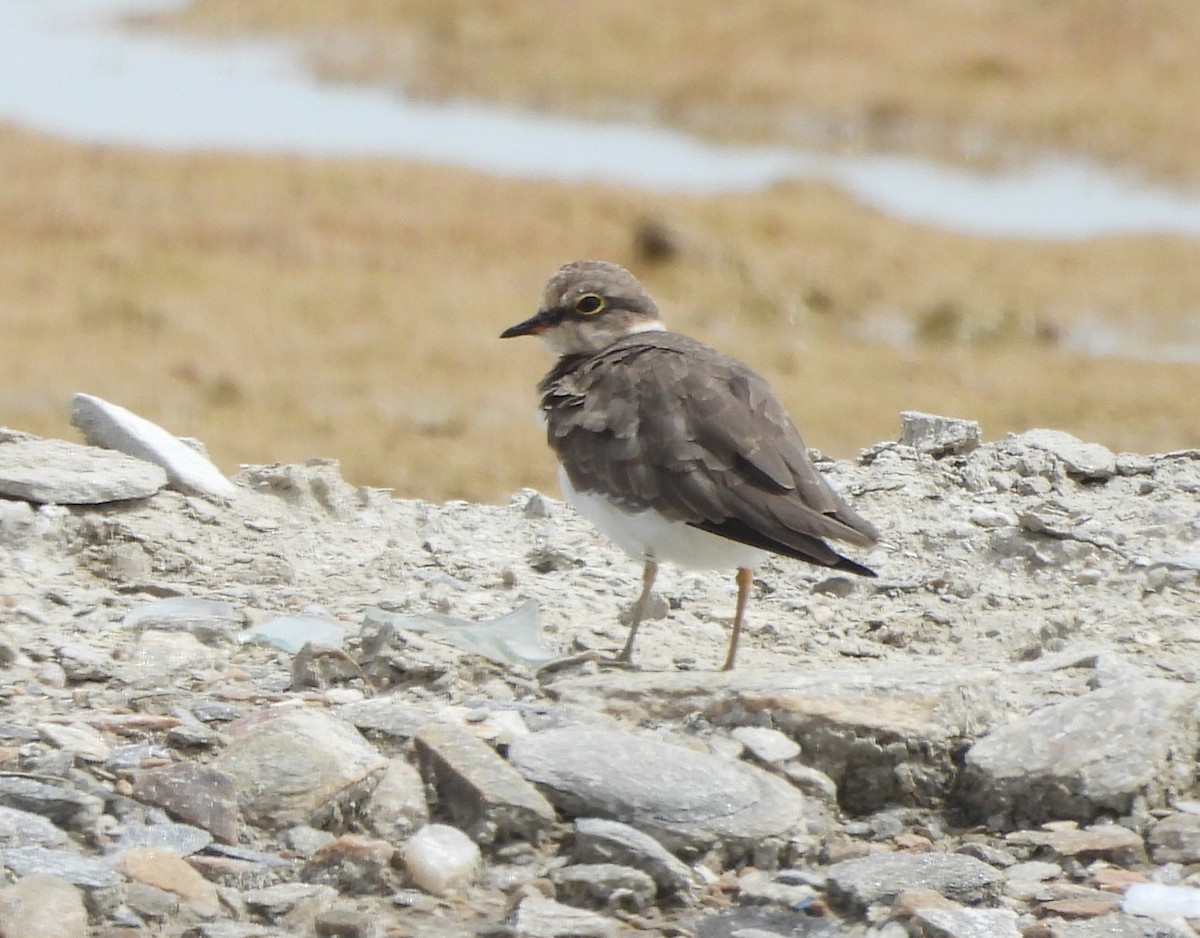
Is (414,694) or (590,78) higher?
(590,78)

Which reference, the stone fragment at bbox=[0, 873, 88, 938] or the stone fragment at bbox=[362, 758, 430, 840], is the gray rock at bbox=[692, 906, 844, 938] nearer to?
the stone fragment at bbox=[362, 758, 430, 840]

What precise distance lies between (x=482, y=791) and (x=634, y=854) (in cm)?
39

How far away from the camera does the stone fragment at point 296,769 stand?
14.3 feet

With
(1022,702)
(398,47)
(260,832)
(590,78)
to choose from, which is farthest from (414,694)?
(398,47)

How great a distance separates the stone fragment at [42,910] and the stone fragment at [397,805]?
749mm

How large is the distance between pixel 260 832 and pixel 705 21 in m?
35.8

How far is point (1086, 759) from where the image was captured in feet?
15.3

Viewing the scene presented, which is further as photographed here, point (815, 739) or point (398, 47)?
point (398, 47)

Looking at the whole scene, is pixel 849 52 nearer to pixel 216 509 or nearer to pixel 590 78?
pixel 590 78

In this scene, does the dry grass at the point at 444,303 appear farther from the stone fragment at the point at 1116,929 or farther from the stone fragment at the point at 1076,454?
the stone fragment at the point at 1116,929

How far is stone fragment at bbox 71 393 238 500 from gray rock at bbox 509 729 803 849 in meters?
2.78

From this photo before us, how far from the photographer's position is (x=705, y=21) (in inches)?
1516

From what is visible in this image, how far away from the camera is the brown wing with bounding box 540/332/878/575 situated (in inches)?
206

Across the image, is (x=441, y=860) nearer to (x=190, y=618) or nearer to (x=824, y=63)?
(x=190, y=618)
